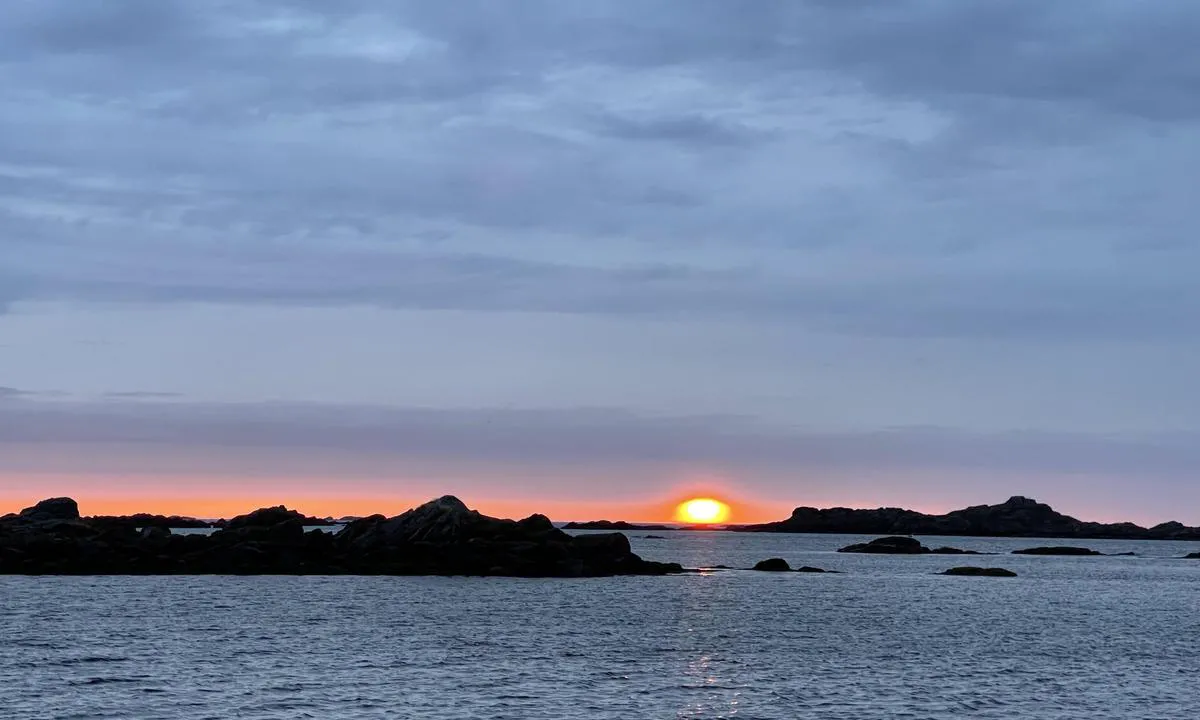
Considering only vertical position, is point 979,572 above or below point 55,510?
below

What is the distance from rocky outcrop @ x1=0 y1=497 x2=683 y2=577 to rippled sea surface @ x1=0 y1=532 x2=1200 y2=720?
547 cm

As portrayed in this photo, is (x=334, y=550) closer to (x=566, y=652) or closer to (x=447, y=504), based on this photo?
(x=447, y=504)

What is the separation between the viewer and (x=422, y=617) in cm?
7931

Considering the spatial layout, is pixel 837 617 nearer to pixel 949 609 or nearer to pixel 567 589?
pixel 949 609

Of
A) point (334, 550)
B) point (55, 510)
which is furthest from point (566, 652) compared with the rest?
point (55, 510)

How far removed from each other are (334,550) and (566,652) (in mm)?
64546

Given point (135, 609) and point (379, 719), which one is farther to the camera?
point (135, 609)

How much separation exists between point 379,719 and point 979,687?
2433 centimetres

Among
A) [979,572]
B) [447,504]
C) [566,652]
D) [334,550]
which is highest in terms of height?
[447,504]

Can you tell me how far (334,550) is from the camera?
12281 cm

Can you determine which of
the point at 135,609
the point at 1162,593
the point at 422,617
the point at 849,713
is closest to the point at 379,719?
the point at 849,713

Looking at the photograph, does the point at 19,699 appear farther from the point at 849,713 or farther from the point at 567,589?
the point at 567,589

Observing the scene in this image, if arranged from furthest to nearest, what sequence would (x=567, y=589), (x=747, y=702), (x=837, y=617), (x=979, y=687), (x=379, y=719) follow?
(x=567, y=589), (x=837, y=617), (x=979, y=687), (x=747, y=702), (x=379, y=719)

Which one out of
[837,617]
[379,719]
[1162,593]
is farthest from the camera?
[1162,593]
